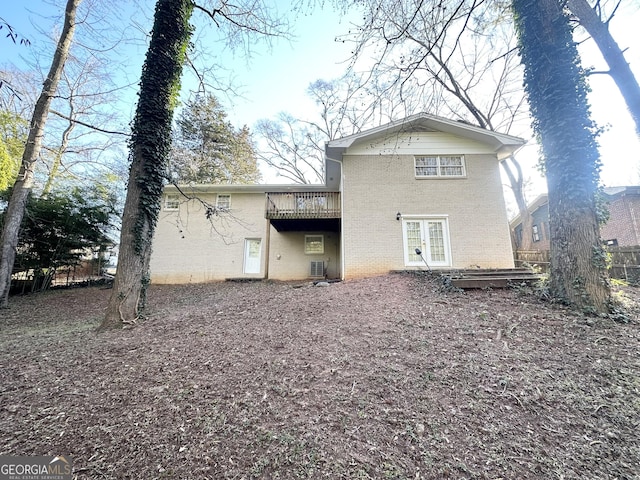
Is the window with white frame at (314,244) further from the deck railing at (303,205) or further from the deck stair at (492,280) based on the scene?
the deck stair at (492,280)

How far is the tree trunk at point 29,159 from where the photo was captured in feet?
23.6

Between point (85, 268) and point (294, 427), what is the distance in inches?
558

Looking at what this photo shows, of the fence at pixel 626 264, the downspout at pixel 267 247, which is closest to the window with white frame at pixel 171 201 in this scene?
the downspout at pixel 267 247

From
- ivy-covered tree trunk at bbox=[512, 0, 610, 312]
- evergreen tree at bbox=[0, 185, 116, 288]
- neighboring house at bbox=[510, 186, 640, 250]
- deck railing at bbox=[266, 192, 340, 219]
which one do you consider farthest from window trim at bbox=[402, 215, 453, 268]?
evergreen tree at bbox=[0, 185, 116, 288]

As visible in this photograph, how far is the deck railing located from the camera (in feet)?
33.4

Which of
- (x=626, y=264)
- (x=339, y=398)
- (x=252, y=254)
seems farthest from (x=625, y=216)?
(x=339, y=398)

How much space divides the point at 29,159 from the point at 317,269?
9.79 m

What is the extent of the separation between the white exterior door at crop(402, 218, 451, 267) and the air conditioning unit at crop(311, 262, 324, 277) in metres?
4.28

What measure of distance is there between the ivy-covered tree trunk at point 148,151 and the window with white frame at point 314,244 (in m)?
7.35

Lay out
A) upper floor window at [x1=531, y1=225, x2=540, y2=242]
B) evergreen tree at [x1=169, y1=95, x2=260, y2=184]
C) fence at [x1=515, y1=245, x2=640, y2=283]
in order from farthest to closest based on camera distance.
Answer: evergreen tree at [x1=169, y1=95, x2=260, y2=184] → upper floor window at [x1=531, y1=225, x2=540, y2=242] → fence at [x1=515, y1=245, x2=640, y2=283]

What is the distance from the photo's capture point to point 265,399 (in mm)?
2463

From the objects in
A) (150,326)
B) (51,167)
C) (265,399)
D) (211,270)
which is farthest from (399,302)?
(51,167)

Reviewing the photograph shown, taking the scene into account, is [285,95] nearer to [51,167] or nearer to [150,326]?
[150,326]

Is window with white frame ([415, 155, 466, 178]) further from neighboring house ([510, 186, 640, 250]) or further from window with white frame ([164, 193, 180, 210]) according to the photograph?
Answer: window with white frame ([164, 193, 180, 210])
